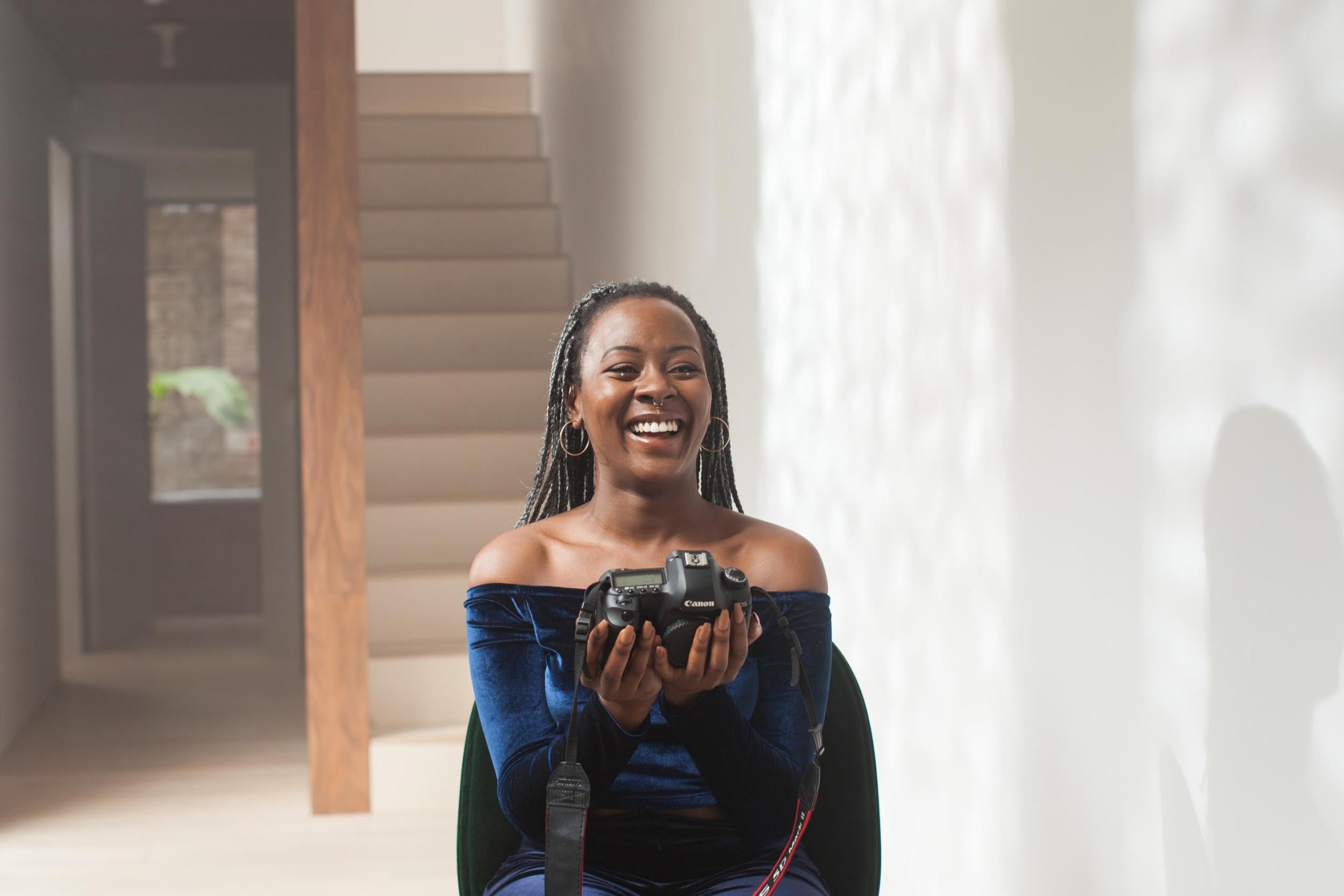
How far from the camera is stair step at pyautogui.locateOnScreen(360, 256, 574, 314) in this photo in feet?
15.6

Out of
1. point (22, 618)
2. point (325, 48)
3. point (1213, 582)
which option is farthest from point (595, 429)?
point (22, 618)

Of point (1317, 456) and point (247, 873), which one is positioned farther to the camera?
point (247, 873)

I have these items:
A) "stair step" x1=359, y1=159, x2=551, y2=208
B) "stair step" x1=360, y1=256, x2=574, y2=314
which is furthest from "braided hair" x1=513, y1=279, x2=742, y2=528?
"stair step" x1=359, y1=159, x2=551, y2=208

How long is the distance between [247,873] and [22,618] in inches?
76.4

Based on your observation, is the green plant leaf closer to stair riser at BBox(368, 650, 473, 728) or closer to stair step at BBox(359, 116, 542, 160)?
stair step at BBox(359, 116, 542, 160)

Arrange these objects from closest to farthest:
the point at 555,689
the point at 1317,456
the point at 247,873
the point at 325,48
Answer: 1. the point at 1317,456
2. the point at 555,689
3. the point at 247,873
4. the point at 325,48

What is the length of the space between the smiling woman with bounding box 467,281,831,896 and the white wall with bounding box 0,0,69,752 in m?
3.32

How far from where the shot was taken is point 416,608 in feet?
12.0

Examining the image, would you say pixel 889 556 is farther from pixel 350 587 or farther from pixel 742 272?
pixel 350 587

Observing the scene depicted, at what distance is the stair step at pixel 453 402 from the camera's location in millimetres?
4324

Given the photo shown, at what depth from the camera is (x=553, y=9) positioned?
16.2 feet

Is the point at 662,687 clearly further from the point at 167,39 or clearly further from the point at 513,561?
the point at 167,39

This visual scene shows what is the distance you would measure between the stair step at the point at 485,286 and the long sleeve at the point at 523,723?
364 centimetres

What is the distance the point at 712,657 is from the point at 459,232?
4198mm
